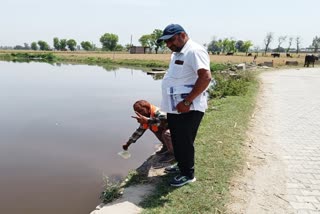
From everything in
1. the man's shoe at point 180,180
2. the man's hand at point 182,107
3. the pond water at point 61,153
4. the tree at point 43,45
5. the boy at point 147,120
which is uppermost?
the man's hand at point 182,107

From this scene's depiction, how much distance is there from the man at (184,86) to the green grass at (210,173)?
0.47m

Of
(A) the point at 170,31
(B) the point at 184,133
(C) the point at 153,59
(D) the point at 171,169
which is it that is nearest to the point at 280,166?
(D) the point at 171,169

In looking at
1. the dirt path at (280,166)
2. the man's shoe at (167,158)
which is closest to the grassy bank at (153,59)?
the dirt path at (280,166)

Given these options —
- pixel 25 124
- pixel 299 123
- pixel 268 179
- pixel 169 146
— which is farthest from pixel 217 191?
pixel 25 124

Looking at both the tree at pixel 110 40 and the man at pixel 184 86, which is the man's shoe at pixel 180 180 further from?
the tree at pixel 110 40

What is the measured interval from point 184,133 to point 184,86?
0.56 m

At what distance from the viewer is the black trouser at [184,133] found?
361cm

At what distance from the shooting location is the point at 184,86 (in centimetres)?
348

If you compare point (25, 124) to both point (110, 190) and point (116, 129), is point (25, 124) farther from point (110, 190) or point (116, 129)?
point (110, 190)

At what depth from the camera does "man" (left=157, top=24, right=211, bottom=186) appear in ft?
11.0

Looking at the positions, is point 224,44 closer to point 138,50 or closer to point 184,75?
point 138,50

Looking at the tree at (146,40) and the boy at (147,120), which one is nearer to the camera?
the boy at (147,120)

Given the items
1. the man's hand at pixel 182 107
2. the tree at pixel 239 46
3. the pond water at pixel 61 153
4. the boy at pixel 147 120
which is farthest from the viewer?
the tree at pixel 239 46

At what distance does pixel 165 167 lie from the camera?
4633 mm
